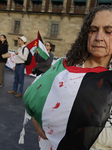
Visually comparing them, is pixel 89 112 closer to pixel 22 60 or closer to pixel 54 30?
pixel 22 60

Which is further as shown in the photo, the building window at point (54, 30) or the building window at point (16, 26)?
the building window at point (16, 26)

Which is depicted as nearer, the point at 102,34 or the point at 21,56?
the point at 102,34

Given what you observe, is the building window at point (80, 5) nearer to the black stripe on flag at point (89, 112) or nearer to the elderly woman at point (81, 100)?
the elderly woman at point (81, 100)

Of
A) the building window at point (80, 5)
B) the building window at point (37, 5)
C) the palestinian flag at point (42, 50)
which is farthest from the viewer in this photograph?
the building window at point (37, 5)

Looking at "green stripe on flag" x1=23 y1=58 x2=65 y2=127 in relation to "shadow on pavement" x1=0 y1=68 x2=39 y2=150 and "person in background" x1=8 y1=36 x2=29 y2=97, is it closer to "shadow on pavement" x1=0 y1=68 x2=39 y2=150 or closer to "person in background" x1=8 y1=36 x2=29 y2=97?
"shadow on pavement" x1=0 y1=68 x2=39 y2=150

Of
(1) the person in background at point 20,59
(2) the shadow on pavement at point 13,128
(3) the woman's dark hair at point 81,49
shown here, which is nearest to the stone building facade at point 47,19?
(1) the person in background at point 20,59

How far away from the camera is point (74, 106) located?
0.78 metres

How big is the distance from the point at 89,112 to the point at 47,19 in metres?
20.5

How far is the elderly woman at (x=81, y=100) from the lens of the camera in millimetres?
743

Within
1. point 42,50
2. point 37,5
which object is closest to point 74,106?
point 42,50

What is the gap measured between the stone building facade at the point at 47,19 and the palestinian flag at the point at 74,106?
60.8 feet

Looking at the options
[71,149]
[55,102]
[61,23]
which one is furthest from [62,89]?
[61,23]

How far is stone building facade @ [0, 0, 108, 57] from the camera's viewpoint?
18.7 m

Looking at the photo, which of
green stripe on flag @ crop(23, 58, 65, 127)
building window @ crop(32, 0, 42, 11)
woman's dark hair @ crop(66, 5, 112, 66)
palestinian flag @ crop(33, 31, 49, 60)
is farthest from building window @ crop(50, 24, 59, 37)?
green stripe on flag @ crop(23, 58, 65, 127)
